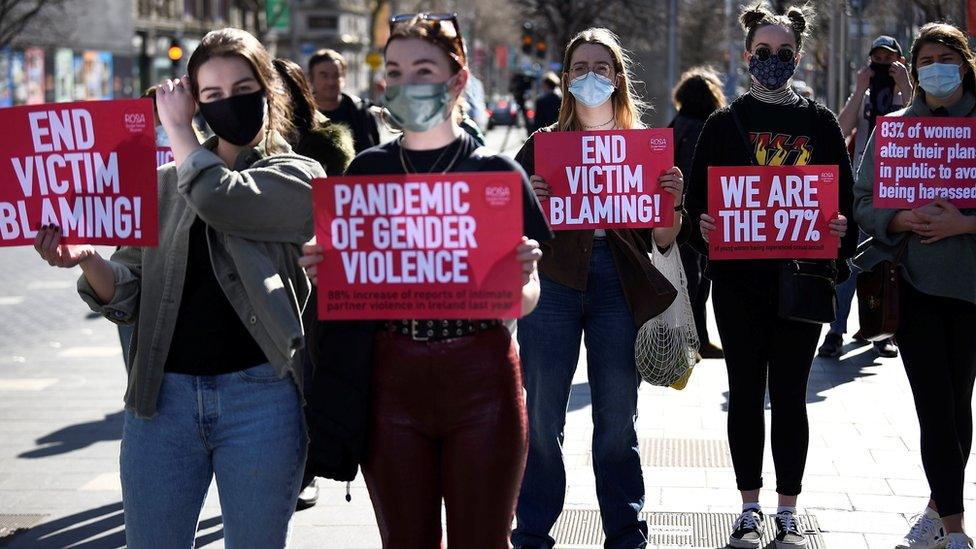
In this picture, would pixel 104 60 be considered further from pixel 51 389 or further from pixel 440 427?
pixel 440 427

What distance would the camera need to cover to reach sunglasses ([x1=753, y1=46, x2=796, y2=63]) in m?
5.08

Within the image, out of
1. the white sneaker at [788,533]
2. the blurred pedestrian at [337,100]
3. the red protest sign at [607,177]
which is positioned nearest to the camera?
the red protest sign at [607,177]

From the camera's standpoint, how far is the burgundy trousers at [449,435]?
336 cm

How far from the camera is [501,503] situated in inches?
135

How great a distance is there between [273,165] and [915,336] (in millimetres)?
2788

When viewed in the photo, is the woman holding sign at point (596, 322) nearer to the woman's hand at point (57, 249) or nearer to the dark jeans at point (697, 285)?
the woman's hand at point (57, 249)

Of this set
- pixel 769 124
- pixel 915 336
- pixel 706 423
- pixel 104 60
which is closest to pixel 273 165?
pixel 769 124

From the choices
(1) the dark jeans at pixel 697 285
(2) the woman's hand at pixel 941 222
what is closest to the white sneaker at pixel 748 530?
(2) the woman's hand at pixel 941 222

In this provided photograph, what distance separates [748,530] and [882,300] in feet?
3.47

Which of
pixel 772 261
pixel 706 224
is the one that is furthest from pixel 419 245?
pixel 772 261

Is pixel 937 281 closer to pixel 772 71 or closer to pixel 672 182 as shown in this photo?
pixel 772 71

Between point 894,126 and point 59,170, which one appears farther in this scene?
point 894,126

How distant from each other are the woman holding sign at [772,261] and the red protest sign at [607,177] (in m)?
0.38

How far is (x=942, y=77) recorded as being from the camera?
5.04 m
